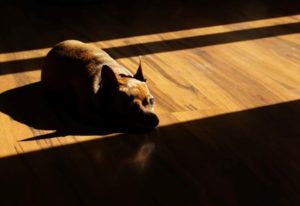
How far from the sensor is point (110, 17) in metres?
3.47

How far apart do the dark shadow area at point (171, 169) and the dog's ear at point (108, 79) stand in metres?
0.21

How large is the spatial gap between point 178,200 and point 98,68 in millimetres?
744

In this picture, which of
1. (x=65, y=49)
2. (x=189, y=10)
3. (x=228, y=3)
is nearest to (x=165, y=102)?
(x=65, y=49)

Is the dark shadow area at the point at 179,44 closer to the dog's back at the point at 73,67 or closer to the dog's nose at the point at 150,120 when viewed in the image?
the dog's back at the point at 73,67

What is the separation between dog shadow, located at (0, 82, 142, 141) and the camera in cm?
202

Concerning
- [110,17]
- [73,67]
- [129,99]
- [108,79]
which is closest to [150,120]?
[129,99]

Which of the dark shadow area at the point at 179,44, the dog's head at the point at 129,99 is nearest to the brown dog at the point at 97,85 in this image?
the dog's head at the point at 129,99

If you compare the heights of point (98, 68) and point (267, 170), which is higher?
point (98, 68)

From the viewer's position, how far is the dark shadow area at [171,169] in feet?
5.34

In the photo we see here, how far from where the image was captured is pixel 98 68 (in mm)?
2105

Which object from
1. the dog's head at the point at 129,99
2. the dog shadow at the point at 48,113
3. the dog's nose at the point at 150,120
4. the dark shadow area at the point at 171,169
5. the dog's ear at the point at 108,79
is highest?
the dog's ear at the point at 108,79

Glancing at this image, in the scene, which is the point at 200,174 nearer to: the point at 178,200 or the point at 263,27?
the point at 178,200

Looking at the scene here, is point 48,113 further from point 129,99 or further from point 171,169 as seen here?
point 171,169

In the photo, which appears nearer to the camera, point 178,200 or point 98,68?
point 178,200
